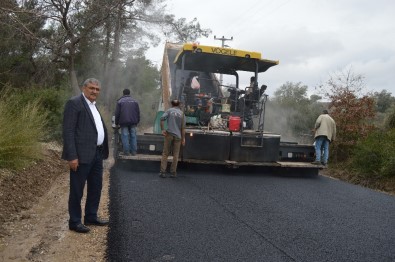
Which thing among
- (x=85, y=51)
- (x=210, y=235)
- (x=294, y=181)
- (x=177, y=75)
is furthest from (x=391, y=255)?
(x=85, y=51)

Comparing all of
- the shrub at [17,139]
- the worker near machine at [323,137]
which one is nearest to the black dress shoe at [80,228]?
the shrub at [17,139]

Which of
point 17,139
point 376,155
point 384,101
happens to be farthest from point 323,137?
point 384,101

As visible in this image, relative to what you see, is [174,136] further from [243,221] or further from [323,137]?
[323,137]

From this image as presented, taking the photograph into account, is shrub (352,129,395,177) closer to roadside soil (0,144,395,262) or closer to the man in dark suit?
roadside soil (0,144,395,262)

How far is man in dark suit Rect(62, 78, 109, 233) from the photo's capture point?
4.24 metres

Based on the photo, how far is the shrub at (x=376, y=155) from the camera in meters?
8.73

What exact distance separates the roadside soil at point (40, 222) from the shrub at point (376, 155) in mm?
5863

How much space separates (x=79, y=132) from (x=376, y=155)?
282 inches

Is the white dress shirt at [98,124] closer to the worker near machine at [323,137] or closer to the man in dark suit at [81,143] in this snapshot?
the man in dark suit at [81,143]

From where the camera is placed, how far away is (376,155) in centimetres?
915

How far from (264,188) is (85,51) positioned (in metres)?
13.1

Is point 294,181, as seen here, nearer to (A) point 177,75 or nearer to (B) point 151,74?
(A) point 177,75

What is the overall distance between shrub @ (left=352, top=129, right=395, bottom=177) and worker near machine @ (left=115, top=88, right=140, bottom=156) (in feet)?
17.3

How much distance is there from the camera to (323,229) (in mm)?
4715
